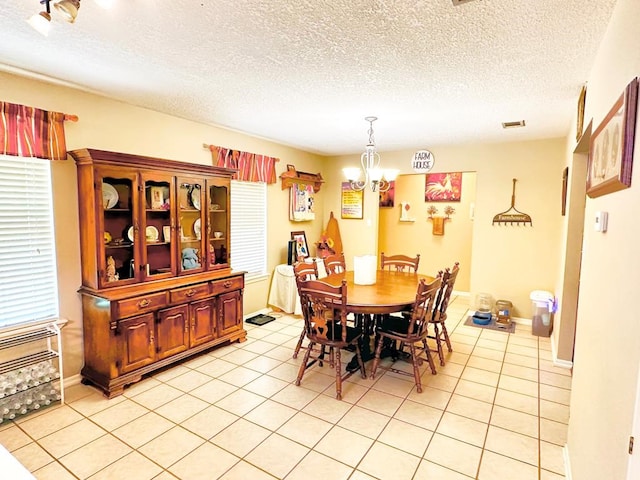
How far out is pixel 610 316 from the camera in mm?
1406

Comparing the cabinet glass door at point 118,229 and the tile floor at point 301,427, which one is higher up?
the cabinet glass door at point 118,229

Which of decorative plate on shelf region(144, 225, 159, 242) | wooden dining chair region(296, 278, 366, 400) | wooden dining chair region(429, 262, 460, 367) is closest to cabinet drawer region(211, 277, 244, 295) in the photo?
decorative plate on shelf region(144, 225, 159, 242)

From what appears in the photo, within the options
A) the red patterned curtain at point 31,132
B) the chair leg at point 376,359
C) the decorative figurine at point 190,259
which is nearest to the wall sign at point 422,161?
the chair leg at point 376,359

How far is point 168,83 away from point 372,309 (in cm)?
244

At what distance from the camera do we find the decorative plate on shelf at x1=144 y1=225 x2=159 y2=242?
3.31 m

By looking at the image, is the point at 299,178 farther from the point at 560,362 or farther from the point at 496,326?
the point at 560,362

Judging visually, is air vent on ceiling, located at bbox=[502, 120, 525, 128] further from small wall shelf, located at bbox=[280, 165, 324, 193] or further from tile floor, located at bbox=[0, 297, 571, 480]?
small wall shelf, located at bbox=[280, 165, 324, 193]

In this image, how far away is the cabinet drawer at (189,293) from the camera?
324cm

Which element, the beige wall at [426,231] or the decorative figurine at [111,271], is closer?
the decorative figurine at [111,271]

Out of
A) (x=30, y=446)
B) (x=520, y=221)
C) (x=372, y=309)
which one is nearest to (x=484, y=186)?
(x=520, y=221)

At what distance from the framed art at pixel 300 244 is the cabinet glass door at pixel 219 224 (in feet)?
5.42

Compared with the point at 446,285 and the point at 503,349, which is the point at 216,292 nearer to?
the point at 446,285

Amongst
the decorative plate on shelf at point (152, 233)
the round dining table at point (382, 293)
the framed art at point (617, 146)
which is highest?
the framed art at point (617, 146)

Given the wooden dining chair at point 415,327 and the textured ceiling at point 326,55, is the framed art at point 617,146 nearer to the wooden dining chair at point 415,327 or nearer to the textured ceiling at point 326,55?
the textured ceiling at point 326,55
